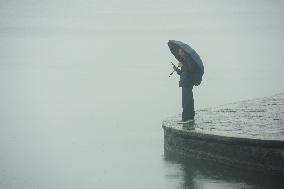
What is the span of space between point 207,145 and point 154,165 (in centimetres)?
214

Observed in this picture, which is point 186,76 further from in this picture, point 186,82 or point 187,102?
point 187,102

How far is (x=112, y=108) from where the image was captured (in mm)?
34250

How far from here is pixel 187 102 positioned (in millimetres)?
13531

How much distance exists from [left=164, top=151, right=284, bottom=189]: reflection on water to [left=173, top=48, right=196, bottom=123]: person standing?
1.64m

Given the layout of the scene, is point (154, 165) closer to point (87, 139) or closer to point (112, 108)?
point (87, 139)

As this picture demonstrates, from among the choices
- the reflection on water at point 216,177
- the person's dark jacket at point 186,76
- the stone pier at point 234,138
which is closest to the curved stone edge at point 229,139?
the stone pier at point 234,138

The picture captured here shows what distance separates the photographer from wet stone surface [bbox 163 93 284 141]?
11.3m

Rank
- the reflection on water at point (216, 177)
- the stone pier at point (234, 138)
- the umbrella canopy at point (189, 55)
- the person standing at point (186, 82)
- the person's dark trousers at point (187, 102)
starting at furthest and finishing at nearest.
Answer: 1. the person's dark trousers at point (187, 102)
2. the person standing at point (186, 82)
3. the umbrella canopy at point (189, 55)
4. the stone pier at point (234, 138)
5. the reflection on water at point (216, 177)

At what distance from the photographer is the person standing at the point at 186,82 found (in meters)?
13.1

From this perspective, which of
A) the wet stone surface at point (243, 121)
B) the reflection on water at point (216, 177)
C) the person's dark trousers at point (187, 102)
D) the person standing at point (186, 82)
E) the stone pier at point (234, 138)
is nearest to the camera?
the reflection on water at point (216, 177)

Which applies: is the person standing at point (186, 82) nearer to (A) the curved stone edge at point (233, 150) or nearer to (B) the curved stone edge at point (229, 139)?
(A) the curved stone edge at point (233, 150)

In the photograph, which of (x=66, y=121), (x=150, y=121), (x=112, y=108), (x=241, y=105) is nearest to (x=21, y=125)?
(x=66, y=121)

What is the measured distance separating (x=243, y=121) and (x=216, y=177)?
277 centimetres

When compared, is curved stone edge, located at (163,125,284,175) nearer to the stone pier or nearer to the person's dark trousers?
the stone pier
